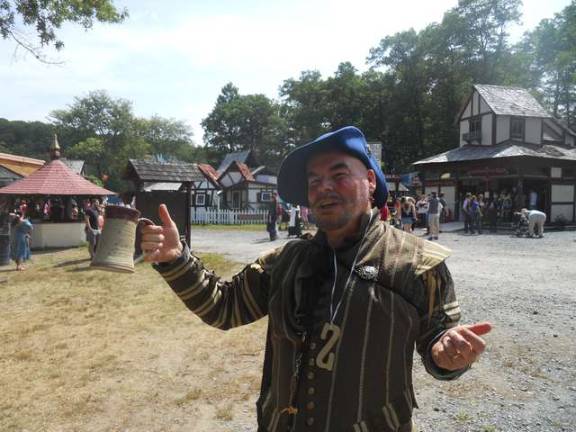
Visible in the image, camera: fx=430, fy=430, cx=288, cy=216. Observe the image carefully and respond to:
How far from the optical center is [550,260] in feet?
39.2

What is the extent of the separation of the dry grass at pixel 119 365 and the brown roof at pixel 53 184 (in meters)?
9.19

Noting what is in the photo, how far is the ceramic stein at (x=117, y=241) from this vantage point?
2.58m

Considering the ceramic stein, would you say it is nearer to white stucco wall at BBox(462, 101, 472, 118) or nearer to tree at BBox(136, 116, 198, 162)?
white stucco wall at BBox(462, 101, 472, 118)

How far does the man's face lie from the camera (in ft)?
5.97

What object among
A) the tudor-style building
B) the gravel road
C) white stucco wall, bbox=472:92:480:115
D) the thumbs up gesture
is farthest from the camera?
white stucco wall, bbox=472:92:480:115

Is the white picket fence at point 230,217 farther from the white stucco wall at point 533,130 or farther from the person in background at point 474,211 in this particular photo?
→ the white stucco wall at point 533,130

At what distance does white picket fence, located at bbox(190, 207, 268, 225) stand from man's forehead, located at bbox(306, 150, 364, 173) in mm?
28149

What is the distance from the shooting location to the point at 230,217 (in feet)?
98.7

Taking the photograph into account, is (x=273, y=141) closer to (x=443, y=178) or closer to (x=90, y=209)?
(x=443, y=178)

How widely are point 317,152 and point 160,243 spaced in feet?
2.74

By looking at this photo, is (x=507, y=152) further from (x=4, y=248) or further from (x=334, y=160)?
(x=334, y=160)

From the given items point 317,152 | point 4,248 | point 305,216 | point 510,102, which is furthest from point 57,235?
point 510,102

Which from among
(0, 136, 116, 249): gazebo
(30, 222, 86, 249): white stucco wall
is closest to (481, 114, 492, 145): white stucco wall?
(0, 136, 116, 249): gazebo

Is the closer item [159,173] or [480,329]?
[480,329]
